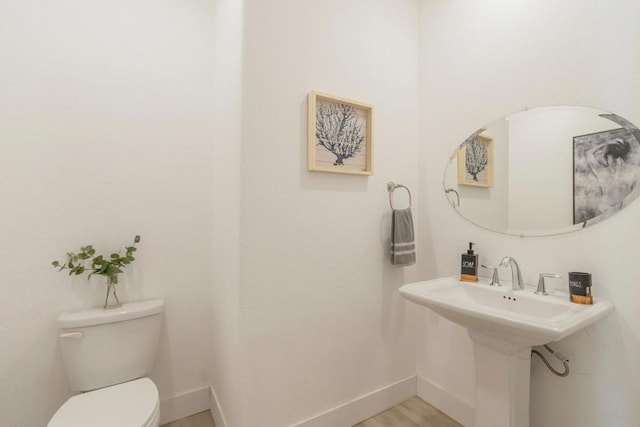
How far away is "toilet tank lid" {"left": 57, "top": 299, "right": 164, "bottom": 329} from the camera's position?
1.32m

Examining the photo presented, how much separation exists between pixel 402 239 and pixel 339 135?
681 millimetres

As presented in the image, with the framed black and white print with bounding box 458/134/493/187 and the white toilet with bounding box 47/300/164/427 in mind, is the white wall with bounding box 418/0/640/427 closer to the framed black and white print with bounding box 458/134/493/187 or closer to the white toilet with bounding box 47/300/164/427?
the framed black and white print with bounding box 458/134/493/187

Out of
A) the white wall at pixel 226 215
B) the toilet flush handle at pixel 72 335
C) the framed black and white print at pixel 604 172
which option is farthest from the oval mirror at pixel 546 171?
the toilet flush handle at pixel 72 335

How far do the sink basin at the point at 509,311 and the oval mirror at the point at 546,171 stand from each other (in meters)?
0.31

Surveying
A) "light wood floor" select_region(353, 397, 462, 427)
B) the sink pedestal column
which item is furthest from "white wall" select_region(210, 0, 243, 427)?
the sink pedestal column

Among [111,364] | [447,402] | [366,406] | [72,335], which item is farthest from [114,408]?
[447,402]

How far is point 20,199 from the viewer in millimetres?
1363

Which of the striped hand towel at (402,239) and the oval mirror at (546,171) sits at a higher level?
the oval mirror at (546,171)

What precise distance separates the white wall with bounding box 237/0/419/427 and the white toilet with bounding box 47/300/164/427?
454 millimetres

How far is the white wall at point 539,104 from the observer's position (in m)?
1.11

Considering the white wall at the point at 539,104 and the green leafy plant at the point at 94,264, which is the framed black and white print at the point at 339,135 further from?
the green leafy plant at the point at 94,264

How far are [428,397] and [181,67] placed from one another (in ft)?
8.13

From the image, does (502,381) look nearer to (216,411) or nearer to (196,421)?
(216,411)

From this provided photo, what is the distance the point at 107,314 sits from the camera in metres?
1.38
